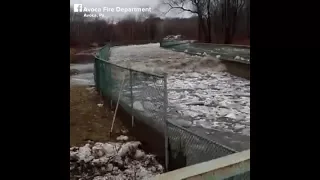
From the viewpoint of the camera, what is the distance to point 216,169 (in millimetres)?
1199

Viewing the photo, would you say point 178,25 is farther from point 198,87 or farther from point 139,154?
point 139,154

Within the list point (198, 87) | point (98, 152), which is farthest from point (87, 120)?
point (198, 87)

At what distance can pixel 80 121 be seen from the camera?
1.25m

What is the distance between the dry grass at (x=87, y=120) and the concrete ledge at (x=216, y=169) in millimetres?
230

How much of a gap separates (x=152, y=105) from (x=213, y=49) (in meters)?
0.30

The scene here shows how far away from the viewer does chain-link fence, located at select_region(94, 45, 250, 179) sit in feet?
4.37
